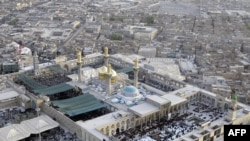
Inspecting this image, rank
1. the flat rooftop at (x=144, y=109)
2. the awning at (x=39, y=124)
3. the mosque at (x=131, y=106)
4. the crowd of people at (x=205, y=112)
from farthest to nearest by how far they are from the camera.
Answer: the crowd of people at (x=205, y=112) < the flat rooftop at (x=144, y=109) < the mosque at (x=131, y=106) < the awning at (x=39, y=124)

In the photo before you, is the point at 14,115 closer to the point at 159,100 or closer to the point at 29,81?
the point at 29,81

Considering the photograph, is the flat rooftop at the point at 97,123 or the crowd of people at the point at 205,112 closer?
the flat rooftop at the point at 97,123

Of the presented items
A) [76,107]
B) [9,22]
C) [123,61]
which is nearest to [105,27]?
[9,22]

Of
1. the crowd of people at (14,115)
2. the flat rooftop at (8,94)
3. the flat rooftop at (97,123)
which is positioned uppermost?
the flat rooftop at (8,94)

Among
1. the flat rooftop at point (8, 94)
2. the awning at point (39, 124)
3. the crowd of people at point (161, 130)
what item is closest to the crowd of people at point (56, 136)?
the awning at point (39, 124)

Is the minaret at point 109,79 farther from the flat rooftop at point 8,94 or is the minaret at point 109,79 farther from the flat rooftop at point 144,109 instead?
the flat rooftop at point 8,94

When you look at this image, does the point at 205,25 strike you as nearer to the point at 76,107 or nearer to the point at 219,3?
the point at 219,3

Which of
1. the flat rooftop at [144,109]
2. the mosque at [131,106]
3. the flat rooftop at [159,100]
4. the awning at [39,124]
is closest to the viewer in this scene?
the awning at [39,124]
